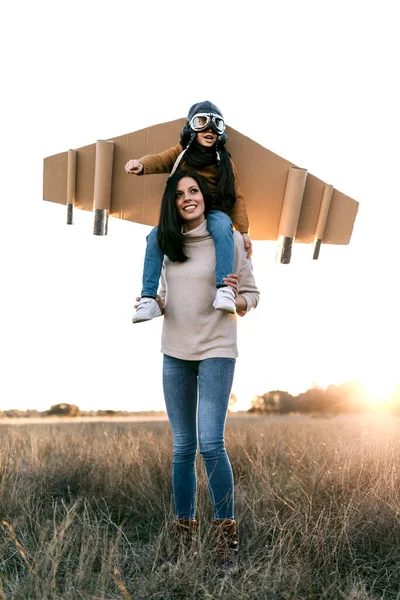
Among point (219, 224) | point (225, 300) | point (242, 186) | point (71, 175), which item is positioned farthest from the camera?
point (71, 175)

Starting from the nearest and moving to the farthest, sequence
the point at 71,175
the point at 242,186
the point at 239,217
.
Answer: the point at 239,217 < the point at 242,186 < the point at 71,175

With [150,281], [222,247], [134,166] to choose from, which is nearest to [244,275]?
[222,247]

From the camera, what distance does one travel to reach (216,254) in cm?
321

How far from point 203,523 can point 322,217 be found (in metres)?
2.41

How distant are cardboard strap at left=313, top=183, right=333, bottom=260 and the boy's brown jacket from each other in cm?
127

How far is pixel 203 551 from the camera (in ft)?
10.2

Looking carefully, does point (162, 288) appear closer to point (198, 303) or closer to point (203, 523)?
point (198, 303)

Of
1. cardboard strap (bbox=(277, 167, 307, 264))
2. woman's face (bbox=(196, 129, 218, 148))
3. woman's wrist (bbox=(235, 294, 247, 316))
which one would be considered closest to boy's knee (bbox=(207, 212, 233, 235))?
woman's wrist (bbox=(235, 294, 247, 316))

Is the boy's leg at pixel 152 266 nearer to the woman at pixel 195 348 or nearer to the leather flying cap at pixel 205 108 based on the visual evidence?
the woman at pixel 195 348

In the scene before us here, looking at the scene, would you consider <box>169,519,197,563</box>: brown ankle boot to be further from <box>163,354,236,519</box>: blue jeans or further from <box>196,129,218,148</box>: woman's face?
<box>196,129,218,148</box>: woman's face

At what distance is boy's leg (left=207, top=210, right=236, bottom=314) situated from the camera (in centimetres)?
307

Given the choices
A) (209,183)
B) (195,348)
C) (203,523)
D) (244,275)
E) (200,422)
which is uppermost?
(209,183)

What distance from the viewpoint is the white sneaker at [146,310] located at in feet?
10.5

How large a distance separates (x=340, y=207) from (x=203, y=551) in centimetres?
283
